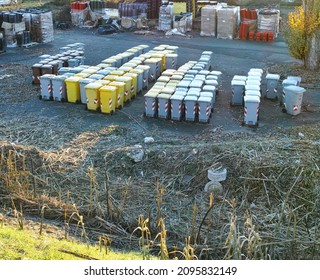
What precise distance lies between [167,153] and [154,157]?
13.0 inches

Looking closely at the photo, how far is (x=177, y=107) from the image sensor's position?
14.1 meters

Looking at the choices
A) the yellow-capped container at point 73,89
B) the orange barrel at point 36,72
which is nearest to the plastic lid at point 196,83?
the yellow-capped container at point 73,89

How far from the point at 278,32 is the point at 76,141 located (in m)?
18.8

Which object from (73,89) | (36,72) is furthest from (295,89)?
(36,72)

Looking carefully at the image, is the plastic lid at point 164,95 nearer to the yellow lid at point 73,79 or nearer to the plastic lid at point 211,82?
the plastic lid at point 211,82

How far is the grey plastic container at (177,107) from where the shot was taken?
46.1ft

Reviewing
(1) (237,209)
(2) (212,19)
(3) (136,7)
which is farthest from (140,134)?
(3) (136,7)

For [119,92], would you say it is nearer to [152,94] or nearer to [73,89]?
[152,94]

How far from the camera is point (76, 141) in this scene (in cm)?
1269

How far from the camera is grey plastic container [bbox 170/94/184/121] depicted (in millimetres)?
14039

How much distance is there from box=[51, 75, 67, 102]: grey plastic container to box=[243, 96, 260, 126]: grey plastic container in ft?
19.7

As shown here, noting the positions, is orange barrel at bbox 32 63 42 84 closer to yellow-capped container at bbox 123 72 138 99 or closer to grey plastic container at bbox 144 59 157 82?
yellow-capped container at bbox 123 72 138 99

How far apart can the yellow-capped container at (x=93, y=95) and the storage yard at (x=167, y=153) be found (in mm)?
33

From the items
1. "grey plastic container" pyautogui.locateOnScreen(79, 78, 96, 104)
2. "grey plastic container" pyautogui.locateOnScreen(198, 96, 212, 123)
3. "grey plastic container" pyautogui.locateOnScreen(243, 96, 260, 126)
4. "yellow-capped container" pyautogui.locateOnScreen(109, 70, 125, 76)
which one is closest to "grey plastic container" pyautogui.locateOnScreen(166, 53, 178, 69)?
"yellow-capped container" pyautogui.locateOnScreen(109, 70, 125, 76)
